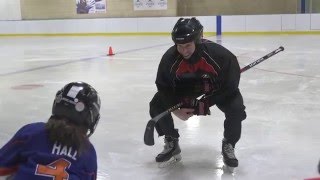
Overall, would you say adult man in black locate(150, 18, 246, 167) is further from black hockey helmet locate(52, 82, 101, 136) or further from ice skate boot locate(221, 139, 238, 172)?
black hockey helmet locate(52, 82, 101, 136)

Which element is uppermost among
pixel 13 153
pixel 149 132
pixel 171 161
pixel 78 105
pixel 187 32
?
pixel 187 32

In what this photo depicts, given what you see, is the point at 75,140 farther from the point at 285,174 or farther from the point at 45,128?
the point at 285,174

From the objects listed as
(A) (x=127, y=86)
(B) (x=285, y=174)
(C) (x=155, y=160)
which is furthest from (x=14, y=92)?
(B) (x=285, y=174)

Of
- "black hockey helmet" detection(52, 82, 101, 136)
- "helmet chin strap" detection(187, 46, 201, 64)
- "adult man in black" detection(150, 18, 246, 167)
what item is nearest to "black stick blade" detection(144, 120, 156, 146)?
"adult man in black" detection(150, 18, 246, 167)

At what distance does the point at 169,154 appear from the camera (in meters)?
2.41

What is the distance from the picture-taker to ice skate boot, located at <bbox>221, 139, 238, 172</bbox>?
2271 mm

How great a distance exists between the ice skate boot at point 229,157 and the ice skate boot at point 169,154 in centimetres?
26

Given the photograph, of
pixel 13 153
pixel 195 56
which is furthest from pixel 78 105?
pixel 195 56

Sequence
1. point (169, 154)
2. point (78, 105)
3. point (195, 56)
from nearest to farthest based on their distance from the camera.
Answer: point (78, 105) → point (195, 56) → point (169, 154)

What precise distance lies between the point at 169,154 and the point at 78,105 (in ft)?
4.12

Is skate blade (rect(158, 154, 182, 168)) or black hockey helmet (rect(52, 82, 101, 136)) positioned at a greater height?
black hockey helmet (rect(52, 82, 101, 136))

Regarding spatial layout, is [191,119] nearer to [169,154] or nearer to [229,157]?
[169,154]

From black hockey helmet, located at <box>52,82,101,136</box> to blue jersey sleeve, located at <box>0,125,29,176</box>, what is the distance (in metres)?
0.11

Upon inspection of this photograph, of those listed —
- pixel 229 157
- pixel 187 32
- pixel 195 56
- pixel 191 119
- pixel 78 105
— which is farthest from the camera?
pixel 191 119
